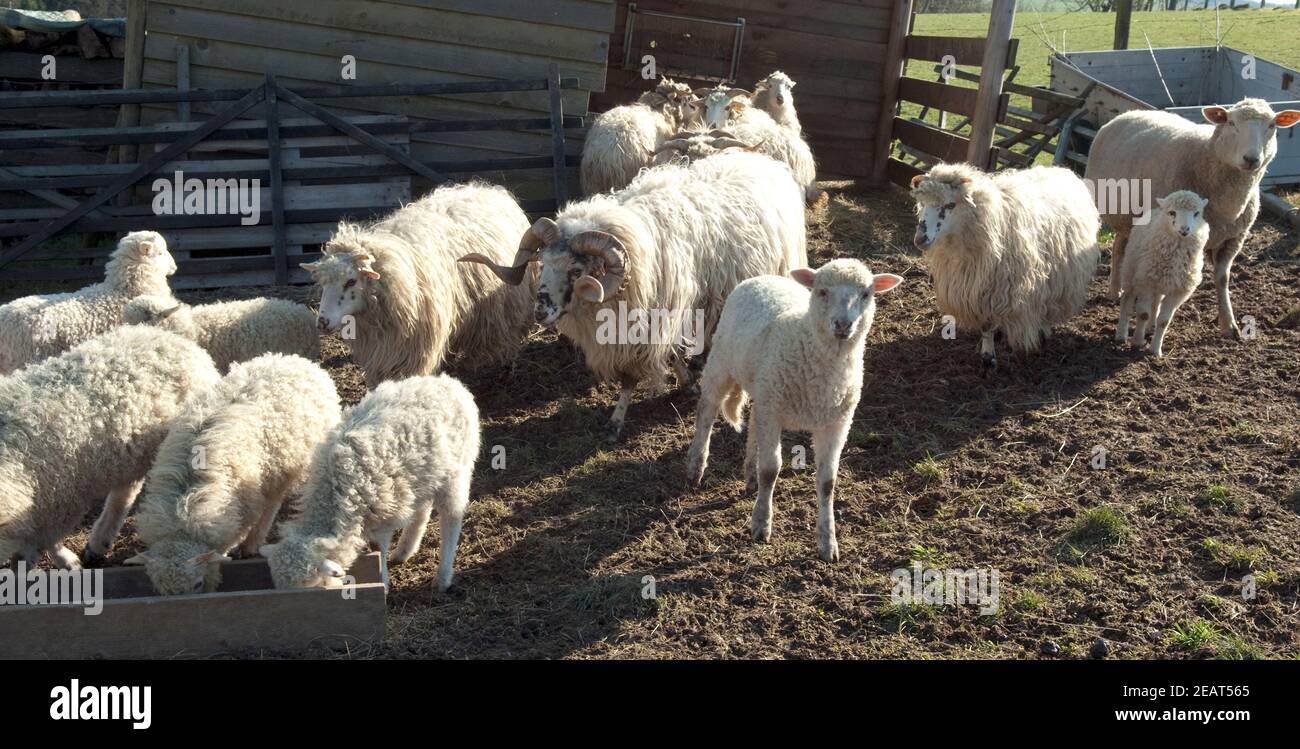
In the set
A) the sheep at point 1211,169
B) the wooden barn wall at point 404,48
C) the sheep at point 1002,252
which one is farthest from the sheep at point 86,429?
the sheep at point 1211,169

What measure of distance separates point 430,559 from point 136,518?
1.62m

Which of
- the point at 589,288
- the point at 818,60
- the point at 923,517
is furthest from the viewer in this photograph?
the point at 818,60

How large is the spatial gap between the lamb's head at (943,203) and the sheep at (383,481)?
4.11 m

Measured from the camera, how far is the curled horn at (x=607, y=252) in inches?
299

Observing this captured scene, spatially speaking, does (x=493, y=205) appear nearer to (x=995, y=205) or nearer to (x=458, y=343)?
(x=458, y=343)

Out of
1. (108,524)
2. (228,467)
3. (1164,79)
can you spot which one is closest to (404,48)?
(108,524)

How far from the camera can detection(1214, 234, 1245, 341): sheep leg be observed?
30.3 ft

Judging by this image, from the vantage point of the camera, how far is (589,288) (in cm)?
754

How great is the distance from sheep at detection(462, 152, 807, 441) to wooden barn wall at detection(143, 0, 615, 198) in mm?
3303

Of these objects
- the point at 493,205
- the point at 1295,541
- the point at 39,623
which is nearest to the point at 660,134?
the point at 493,205

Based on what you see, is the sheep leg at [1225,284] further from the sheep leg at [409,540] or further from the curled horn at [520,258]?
the sheep leg at [409,540]

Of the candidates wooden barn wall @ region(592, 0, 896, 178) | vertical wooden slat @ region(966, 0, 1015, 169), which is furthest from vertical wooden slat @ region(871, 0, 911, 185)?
vertical wooden slat @ region(966, 0, 1015, 169)

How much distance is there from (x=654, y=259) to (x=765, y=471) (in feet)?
7.48

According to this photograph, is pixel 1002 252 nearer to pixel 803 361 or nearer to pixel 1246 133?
pixel 1246 133
